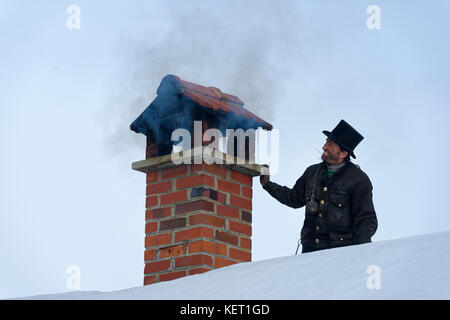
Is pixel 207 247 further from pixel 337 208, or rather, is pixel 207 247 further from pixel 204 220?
pixel 337 208

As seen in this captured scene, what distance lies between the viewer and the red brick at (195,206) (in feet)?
18.0

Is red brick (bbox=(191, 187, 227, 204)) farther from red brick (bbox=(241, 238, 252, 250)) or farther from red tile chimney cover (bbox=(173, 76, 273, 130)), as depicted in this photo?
A: red tile chimney cover (bbox=(173, 76, 273, 130))

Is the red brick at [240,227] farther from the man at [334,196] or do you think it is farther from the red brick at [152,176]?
the red brick at [152,176]

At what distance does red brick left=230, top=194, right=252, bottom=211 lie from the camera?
229 inches

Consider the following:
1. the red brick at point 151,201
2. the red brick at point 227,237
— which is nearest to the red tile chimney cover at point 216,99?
the red brick at point 151,201

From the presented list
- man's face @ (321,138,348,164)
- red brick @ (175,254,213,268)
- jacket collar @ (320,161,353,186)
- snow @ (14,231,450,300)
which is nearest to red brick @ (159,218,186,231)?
red brick @ (175,254,213,268)

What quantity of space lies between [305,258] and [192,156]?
1505 millimetres

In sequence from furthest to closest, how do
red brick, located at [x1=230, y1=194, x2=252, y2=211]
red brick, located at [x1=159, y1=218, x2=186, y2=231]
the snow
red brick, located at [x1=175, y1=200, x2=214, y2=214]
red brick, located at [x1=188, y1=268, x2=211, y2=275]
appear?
1. red brick, located at [x1=230, y1=194, x2=252, y2=211]
2. red brick, located at [x1=159, y1=218, x2=186, y2=231]
3. red brick, located at [x1=175, y1=200, x2=214, y2=214]
4. red brick, located at [x1=188, y1=268, x2=211, y2=275]
5. the snow

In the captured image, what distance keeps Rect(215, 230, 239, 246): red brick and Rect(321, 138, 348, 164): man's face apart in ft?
3.60

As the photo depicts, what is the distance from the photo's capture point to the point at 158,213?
5.79m

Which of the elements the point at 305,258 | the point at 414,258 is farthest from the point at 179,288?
the point at 414,258

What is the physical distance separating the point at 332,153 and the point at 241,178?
2.77ft
